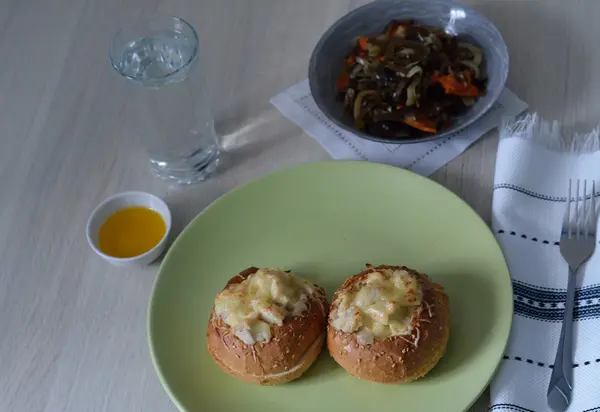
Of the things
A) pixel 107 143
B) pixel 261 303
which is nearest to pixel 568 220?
pixel 261 303

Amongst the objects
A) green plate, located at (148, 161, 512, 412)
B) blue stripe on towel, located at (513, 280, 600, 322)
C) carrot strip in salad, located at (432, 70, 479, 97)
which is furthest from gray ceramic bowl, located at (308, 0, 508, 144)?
blue stripe on towel, located at (513, 280, 600, 322)

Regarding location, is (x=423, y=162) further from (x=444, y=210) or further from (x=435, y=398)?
(x=435, y=398)

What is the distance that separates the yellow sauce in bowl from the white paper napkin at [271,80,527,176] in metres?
0.34

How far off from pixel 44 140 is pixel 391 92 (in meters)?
0.70

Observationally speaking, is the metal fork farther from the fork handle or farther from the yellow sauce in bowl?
the yellow sauce in bowl

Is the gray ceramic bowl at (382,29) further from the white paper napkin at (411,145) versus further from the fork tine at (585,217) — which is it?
the fork tine at (585,217)

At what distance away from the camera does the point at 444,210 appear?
43.1 inches

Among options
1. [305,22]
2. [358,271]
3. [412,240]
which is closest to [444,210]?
[412,240]

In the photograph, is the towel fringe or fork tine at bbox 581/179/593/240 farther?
the towel fringe

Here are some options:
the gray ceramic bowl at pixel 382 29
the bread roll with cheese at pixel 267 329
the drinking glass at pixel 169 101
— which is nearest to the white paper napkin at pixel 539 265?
the gray ceramic bowl at pixel 382 29

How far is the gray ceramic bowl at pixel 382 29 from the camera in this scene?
4.04ft

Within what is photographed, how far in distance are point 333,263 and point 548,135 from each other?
0.45 meters

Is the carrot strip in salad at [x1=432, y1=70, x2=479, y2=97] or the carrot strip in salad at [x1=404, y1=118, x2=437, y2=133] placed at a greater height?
the carrot strip in salad at [x1=432, y1=70, x2=479, y2=97]

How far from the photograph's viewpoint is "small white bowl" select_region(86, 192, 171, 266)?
1.12 metres
